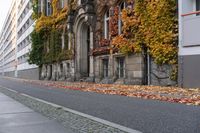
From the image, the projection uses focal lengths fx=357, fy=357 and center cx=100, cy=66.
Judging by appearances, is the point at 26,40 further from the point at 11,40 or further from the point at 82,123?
the point at 82,123

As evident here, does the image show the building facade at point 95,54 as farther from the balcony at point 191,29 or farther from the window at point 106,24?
the balcony at point 191,29

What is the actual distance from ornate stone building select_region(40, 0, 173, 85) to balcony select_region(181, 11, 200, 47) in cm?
229

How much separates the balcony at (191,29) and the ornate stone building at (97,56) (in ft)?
7.53

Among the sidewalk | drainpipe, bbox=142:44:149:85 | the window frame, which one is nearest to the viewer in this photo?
the sidewalk

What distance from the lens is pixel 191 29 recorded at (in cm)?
1625

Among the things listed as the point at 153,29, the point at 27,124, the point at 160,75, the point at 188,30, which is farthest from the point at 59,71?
the point at 27,124

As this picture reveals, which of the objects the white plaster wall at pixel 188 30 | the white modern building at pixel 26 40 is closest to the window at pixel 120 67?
the white plaster wall at pixel 188 30

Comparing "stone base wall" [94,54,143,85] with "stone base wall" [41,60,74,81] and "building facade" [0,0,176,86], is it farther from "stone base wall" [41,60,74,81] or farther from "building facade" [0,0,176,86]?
"stone base wall" [41,60,74,81]

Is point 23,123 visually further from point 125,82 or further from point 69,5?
point 69,5

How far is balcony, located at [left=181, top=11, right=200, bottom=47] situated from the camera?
15891mm

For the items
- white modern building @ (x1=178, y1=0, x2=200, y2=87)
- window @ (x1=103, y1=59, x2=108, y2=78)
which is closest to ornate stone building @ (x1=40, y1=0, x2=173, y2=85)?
window @ (x1=103, y1=59, x2=108, y2=78)

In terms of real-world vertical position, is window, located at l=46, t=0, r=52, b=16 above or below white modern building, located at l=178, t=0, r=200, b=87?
above

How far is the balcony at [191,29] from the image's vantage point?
15891 mm

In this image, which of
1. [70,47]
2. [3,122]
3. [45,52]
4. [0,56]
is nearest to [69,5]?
[70,47]
